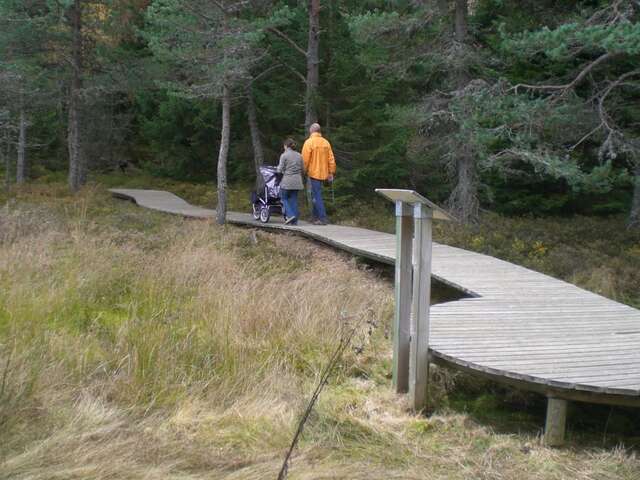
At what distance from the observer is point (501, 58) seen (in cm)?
1437

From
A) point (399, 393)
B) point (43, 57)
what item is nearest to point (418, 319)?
point (399, 393)

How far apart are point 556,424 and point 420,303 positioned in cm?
114

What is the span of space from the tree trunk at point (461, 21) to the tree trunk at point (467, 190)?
2370 mm

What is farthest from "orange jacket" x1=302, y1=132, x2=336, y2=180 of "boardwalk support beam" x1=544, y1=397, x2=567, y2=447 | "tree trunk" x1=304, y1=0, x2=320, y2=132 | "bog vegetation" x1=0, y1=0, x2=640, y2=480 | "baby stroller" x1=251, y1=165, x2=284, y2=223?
"boardwalk support beam" x1=544, y1=397, x2=567, y2=447

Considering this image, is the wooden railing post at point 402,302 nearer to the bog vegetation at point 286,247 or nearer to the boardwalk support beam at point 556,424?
the bog vegetation at point 286,247

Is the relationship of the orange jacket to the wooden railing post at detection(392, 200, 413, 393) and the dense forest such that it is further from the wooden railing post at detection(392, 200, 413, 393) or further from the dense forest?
the wooden railing post at detection(392, 200, 413, 393)

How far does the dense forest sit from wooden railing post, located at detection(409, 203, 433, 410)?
6.11 metres

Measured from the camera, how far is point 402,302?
4.99m

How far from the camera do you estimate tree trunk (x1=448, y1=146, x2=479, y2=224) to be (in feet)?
47.8

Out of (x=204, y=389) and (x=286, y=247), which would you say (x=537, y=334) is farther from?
(x=286, y=247)

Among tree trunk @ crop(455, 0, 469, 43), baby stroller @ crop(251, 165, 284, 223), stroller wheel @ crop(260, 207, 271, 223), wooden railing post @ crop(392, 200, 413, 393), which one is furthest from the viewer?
tree trunk @ crop(455, 0, 469, 43)

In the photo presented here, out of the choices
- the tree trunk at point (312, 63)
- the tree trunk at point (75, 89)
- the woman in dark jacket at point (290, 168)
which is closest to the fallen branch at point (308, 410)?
the woman in dark jacket at point (290, 168)

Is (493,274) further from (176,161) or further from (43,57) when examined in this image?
(176,161)

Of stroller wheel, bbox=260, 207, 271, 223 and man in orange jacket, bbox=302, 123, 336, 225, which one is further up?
man in orange jacket, bbox=302, 123, 336, 225
